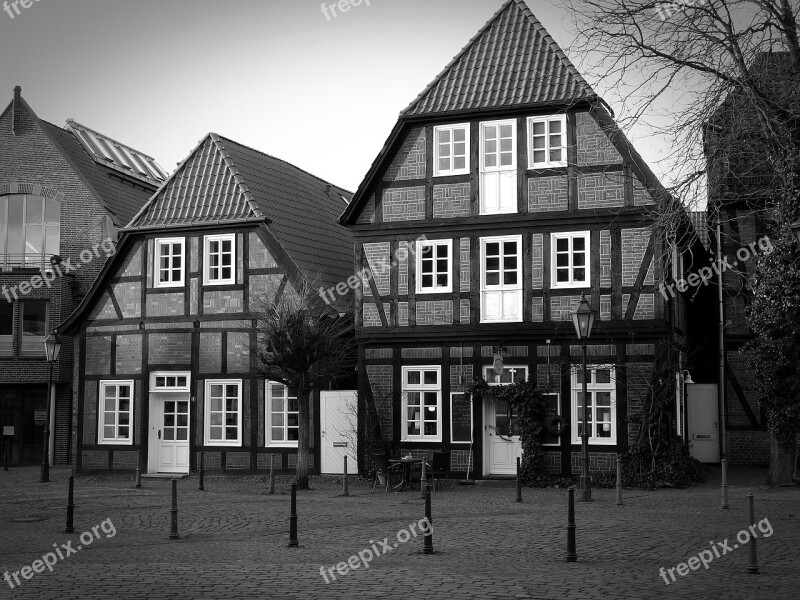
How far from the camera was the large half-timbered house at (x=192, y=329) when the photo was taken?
87.6 ft

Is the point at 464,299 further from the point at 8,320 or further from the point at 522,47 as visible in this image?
the point at 8,320

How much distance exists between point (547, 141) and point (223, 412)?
36.2ft

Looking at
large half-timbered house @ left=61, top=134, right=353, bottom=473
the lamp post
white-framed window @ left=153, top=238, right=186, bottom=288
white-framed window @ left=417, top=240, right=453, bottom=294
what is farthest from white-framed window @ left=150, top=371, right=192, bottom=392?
the lamp post

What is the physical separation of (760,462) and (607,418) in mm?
6520

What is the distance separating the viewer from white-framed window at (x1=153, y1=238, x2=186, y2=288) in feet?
91.8

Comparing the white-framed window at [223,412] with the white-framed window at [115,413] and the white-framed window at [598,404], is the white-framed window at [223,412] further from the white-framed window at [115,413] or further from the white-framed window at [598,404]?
the white-framed window at [598,404]

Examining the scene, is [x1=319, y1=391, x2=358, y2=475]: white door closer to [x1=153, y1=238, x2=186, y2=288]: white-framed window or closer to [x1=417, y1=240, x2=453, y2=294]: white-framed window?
[x1=417, y1=240, x2=453, y2=294]: white-framed window

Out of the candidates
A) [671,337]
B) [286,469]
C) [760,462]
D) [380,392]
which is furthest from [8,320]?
[760,462]

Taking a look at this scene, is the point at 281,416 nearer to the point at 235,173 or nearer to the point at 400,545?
the point at 235,173

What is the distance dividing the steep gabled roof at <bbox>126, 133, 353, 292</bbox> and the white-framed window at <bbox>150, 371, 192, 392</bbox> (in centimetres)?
404

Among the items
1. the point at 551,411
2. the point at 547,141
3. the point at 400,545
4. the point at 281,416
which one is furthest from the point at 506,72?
the point at 400,545

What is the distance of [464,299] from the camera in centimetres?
2456

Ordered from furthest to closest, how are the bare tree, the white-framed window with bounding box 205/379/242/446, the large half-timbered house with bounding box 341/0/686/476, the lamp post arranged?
1. the white-framed window with bounding box 205/379/242/446
2. the large half-timbered house with bounding box 341/0/686/476
3. the bare tree
4. the lamp post

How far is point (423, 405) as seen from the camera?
24.7 m
